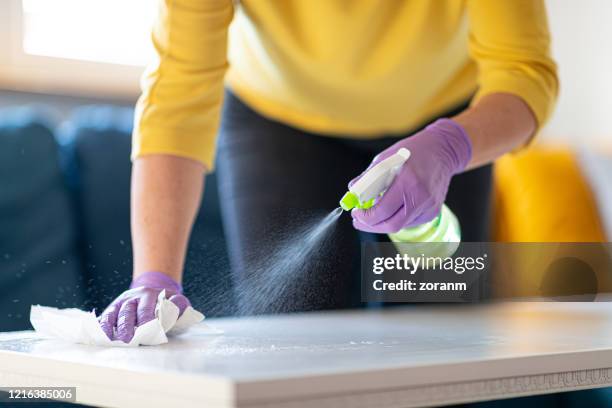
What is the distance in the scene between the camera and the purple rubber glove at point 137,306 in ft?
2.96

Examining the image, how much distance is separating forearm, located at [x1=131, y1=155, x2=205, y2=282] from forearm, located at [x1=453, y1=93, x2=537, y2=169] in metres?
0.41

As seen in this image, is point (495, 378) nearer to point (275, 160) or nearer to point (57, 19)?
point (275, 160)

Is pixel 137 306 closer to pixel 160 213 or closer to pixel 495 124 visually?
pixel 160 213

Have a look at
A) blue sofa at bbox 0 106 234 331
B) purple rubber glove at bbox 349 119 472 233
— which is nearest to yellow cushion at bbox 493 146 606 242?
blue sofa at bbox 0 106 234 331

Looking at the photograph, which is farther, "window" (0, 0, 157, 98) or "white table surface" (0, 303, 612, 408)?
"window" (0, 0, 157, 98)

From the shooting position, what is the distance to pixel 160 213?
1105 mm

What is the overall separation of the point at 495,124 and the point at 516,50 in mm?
140

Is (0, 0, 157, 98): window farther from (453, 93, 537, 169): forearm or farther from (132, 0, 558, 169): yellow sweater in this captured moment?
(453, 93, 537, 169): forearm

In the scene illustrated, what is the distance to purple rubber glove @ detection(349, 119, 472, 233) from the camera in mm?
932

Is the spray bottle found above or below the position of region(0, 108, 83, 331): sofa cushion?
above

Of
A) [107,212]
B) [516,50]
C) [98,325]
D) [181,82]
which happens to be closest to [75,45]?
[107,212]

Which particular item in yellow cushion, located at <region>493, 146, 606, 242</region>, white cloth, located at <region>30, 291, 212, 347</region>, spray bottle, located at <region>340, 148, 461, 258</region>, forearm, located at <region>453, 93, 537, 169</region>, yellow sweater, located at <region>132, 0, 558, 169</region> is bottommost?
yellow cushion, located at <region>493, 146, 606, 242</region>

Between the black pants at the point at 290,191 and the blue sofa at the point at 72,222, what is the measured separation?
312 mm

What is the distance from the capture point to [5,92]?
2.37m
